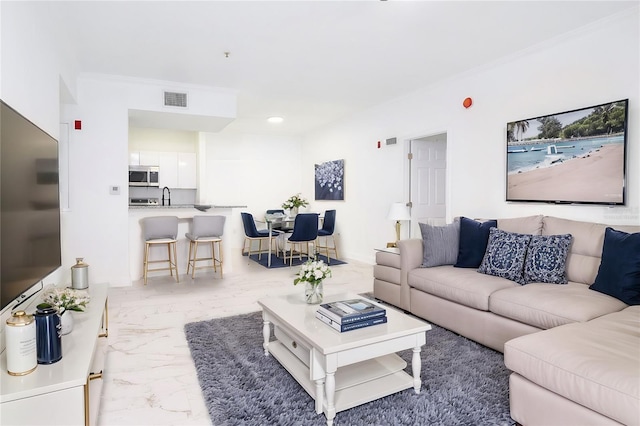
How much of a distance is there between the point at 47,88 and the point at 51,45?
0.40 m

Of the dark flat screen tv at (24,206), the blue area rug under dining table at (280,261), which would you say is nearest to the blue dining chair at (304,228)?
the blue area rug under dining table at (280,261)

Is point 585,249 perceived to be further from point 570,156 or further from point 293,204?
point 293,204

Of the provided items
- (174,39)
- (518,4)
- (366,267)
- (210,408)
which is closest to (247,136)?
(366,267)

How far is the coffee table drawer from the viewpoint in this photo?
7.59 ft

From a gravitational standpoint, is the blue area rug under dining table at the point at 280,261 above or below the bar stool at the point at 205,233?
below

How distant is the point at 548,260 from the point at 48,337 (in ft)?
10.4

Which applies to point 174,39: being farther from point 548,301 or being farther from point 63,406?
point 548,301

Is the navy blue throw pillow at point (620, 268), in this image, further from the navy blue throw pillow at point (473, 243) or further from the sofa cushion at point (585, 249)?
the navy blue throw pillow at point (473, 243)

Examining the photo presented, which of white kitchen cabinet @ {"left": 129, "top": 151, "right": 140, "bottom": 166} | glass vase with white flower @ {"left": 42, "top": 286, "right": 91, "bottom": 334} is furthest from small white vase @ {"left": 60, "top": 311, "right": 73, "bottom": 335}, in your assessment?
white kitchen cabinet @ {"left": 129, "top": 151, "right": 140, "bottom": 166}

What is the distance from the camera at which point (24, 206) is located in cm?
177

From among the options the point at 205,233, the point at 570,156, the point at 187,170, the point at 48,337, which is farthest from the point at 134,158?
the point at 570,156

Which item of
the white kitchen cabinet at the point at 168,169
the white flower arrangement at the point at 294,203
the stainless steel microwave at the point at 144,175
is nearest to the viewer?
the stainless steel microwave at the point at 144,175

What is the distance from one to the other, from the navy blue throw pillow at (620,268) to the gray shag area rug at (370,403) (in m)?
0.86

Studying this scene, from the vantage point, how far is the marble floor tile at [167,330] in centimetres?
207
